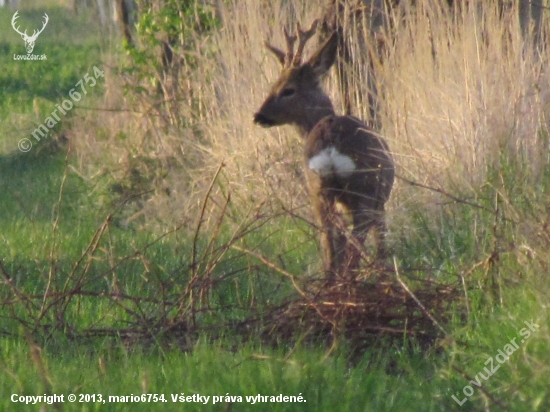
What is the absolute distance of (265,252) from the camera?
20.0 feet

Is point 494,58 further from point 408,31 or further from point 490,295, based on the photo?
point 490,295

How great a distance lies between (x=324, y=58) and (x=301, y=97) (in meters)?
0.36

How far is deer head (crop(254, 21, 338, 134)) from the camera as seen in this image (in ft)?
22.5

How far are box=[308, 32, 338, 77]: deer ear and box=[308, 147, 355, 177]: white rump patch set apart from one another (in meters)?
1.40

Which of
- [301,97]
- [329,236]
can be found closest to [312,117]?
[301,97]

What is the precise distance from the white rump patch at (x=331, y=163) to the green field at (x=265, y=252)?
371mm

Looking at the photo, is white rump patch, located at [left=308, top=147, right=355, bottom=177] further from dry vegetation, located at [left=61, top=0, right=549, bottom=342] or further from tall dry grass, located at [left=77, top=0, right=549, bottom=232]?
tall dry grass, located at [left=77, top=0, right=549, bottom=232]

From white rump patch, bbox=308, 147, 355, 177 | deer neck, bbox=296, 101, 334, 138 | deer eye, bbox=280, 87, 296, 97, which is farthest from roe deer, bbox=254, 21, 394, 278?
deer eye, bbox=280, 87, 296, 97

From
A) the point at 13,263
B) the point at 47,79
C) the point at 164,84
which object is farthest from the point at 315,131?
the point at 47,79

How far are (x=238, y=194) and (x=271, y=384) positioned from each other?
165 inches

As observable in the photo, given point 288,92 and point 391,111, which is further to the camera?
point 391,111

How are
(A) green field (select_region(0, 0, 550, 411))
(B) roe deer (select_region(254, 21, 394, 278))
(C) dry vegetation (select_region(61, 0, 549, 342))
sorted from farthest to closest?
(B) roe deer (select_region(254, 21, 394, 278))
(C) dry vegetation (select_region(61, 0, 549, 342))
(A) green field (select_region(0, 0, 550, 411))

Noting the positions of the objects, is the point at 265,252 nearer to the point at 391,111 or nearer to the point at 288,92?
the point at 288,92

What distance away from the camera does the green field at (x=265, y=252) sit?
3.85 meters
